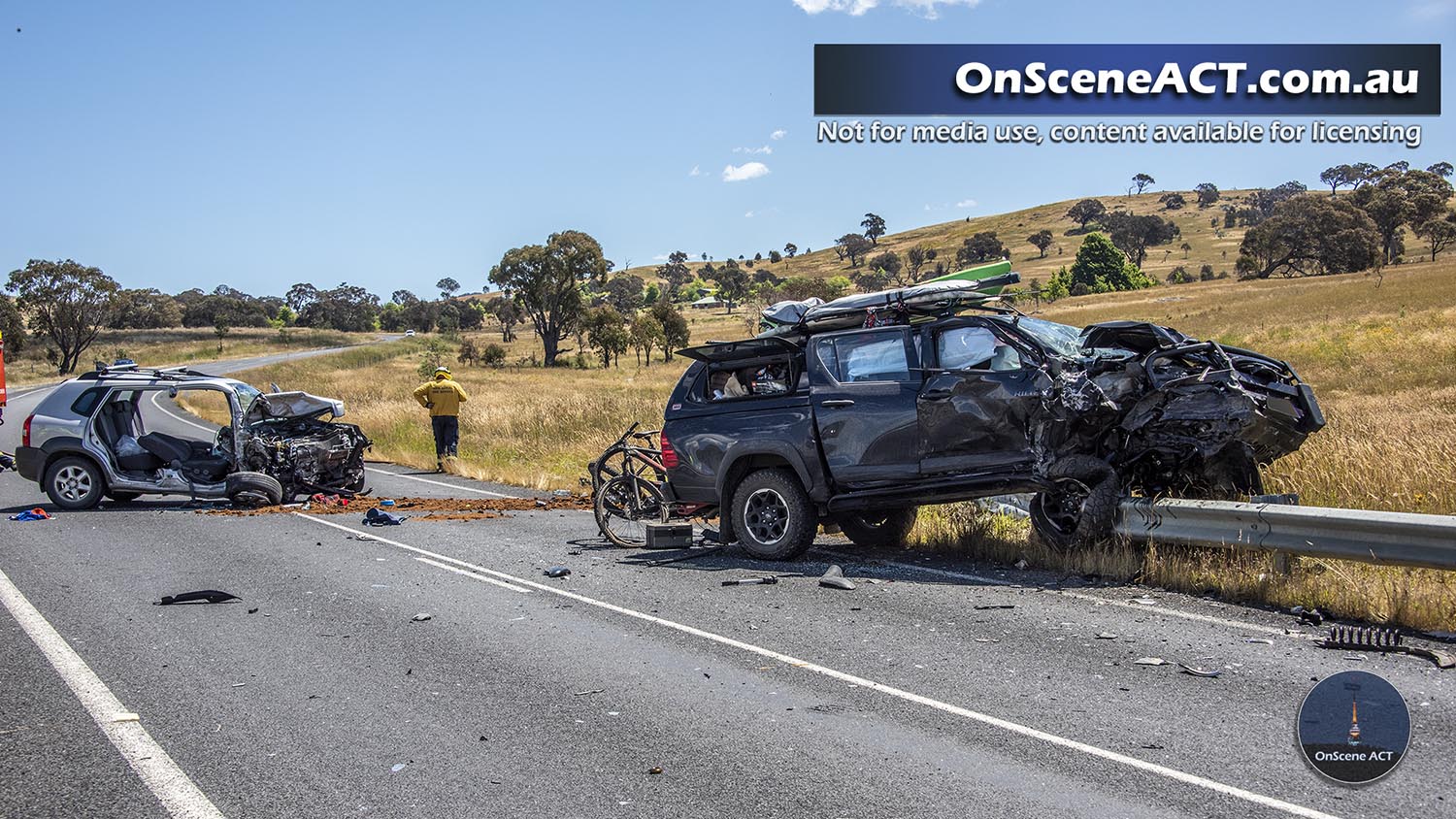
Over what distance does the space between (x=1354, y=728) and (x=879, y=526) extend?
615 cm

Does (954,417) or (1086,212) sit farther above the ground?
(1086,212)

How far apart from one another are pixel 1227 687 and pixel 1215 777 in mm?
1428

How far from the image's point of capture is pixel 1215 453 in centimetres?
893

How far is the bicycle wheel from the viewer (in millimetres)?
11859

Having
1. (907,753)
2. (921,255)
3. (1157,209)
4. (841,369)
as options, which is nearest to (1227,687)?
(907,753)

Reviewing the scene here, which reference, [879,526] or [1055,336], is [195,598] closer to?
[879,526]

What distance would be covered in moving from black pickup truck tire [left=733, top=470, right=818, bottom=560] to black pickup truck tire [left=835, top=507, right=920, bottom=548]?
34.2 inches

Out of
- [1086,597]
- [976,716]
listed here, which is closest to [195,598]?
[976,716]

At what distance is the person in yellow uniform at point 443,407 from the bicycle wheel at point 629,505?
8893 mm

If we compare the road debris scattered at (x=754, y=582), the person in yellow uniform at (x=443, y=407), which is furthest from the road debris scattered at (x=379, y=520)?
the person in yellow uniform at (x=443, y=407)

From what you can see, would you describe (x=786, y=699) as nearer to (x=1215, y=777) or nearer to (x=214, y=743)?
(x=1215, y=777)

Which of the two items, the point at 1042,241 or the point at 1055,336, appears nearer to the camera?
the point at 1055,336

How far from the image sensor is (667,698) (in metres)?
6.25

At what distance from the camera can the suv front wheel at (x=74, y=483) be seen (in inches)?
592
